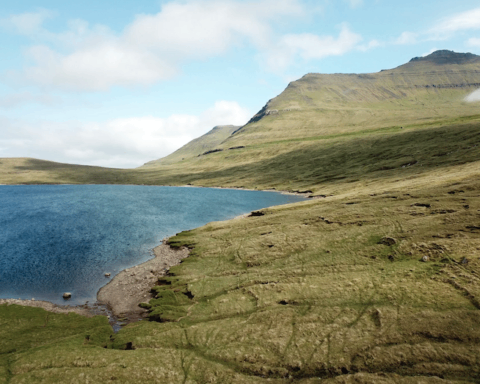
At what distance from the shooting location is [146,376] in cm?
2392

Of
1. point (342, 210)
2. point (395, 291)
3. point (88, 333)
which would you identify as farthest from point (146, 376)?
point (342, 210)

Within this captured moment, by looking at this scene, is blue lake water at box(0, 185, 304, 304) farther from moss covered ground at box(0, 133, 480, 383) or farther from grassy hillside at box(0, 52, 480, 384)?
grassy hillside at box(0, 52, 480, 384)

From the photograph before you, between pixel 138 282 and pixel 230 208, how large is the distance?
84.6 meters

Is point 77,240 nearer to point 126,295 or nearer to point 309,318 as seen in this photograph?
point 126,295

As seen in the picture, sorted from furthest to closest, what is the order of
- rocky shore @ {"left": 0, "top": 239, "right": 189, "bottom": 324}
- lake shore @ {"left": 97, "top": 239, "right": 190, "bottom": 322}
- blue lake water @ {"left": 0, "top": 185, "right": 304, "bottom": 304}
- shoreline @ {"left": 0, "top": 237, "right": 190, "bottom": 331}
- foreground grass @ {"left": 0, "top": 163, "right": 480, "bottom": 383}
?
blue lake water @ {"left": 0, "top": 185, "right": 304, "bottom": 304}
lake shore @ {"left": 97, "top": 239, "right": 190, "bottom": 322}
rocky shore @ {"left": 0, "top": 239, "right": 189, "bottom": 324}
shoreline @ {"left": 0, "top": 237, "right": 190, "bottom": 331}
foreground grass @ {"left": 0, "top": 163, "right": 480, "bottom": 383}

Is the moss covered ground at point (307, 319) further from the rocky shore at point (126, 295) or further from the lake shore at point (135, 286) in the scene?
the rocky shore at point (126, 295)

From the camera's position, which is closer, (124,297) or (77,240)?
(124,297)

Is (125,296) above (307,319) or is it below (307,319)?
below

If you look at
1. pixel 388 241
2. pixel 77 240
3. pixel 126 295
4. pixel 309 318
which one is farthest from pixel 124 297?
pixel 388 241

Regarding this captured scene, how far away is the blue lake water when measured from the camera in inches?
1988

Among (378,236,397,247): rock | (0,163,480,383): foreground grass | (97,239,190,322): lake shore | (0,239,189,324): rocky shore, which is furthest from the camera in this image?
(378,236,397,247): rock

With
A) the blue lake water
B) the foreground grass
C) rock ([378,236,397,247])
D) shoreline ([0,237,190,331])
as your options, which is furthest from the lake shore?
rock ([378,236,397,247])

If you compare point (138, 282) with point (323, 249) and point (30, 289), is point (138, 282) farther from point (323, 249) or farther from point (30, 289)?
point (323, 249)

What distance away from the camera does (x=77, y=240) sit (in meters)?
77.2
